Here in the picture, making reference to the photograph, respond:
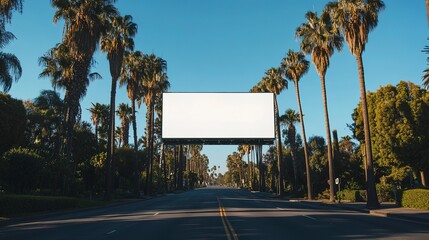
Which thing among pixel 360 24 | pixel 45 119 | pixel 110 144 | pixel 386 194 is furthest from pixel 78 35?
pixel 386 194

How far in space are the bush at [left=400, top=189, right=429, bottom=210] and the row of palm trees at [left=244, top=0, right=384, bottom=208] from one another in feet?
5.86

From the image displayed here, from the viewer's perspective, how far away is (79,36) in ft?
108

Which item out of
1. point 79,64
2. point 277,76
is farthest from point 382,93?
point 79,64

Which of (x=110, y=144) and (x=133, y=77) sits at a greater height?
(x=133, y=77)

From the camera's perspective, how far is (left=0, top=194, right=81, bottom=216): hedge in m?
21.6

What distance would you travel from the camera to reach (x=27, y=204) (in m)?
23.5

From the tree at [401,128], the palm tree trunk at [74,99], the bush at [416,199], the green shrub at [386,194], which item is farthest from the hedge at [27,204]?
the tree at [401,128]

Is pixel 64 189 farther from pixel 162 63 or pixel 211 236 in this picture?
pixel 162 63

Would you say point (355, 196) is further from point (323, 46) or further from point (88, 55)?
point (88, 55)

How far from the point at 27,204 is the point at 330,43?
91.5 feet

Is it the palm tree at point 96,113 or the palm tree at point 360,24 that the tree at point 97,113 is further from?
the palm tree at point 360,24

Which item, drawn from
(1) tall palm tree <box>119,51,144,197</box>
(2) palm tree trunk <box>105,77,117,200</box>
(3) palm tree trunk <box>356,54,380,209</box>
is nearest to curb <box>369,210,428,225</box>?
(3) palm tree trunk <box>356,54,380,209</box>

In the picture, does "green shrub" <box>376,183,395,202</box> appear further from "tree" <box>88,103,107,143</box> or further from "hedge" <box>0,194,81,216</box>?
"tree" <box>88,103,107,143</box>

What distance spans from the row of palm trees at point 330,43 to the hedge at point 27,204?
20009 mm
